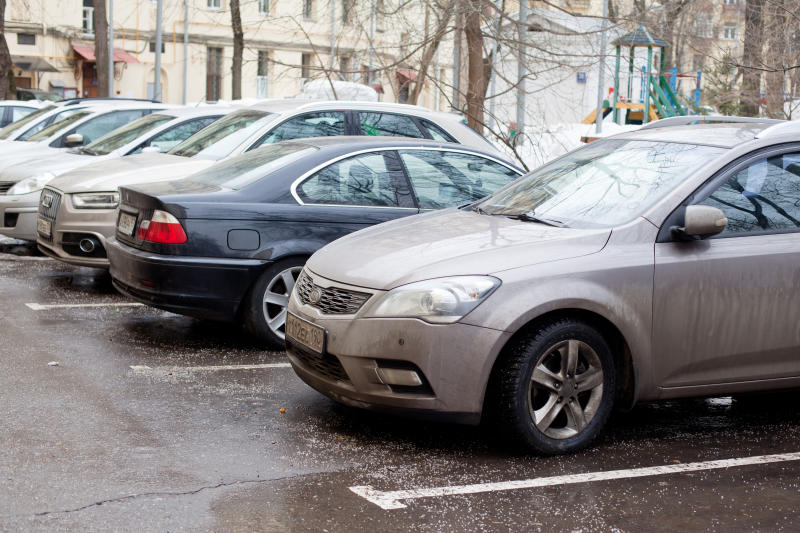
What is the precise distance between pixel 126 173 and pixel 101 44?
22.3 m

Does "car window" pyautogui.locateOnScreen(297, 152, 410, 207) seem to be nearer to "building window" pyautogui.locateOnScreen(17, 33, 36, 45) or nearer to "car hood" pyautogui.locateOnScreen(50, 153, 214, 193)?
"car hood" pyautogui.locateOnScreen(50, 153, 214, 193)

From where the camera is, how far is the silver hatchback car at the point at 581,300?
5023 millimetres

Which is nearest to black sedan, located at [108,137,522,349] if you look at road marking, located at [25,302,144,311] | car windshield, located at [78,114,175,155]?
road marking, located at [25,302,144,311]

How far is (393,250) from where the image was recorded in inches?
215

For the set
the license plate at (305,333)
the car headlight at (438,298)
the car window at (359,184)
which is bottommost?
the license plate at (305,333)

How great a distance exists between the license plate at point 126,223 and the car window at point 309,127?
90.5 inches

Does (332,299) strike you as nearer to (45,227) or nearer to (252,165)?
(252,165)

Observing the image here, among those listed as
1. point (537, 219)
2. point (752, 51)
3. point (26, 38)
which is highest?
point (26, 38)

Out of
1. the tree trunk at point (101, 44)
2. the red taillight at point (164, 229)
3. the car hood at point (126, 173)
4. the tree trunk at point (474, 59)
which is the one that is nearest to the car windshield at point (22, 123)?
the tree trunk at point (474, 59)

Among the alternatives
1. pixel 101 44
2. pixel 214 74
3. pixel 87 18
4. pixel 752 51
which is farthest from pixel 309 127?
pixel 214 74

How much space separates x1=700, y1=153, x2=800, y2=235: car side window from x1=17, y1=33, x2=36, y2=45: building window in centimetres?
4568

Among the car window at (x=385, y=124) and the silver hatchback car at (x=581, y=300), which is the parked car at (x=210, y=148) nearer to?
the car window at (x=385, y=124)

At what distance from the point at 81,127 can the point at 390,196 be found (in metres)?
7.97

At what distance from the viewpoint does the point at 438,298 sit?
5000 mm
